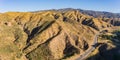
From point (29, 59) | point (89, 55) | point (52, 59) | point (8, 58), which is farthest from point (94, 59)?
point (8, 58)

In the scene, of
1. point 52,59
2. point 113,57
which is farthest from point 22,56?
point 113,57

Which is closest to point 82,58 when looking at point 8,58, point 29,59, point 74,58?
point 74,58

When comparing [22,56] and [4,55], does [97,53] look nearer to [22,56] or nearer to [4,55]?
[22,56]

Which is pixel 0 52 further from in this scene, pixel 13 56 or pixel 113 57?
pixel 113 57

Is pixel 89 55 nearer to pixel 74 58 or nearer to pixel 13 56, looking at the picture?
pixel 74 58

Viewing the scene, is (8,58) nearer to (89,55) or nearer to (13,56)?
(13,56)

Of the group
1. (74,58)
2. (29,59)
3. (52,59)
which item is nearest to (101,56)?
(74,58)
